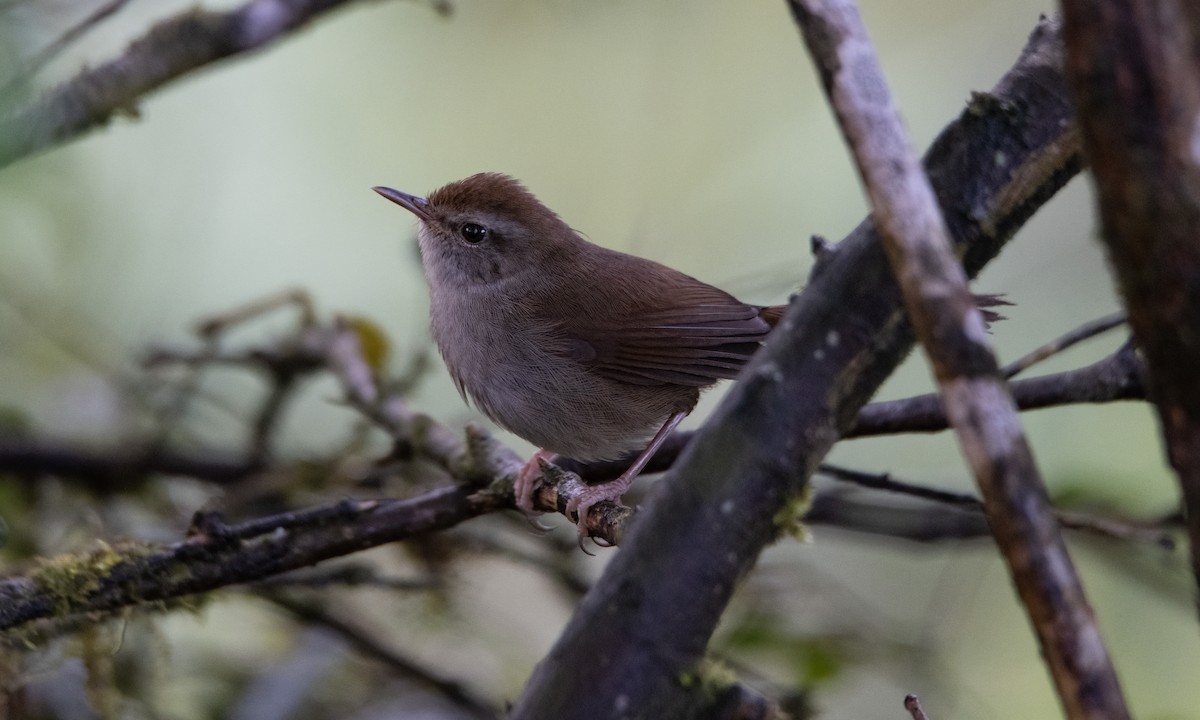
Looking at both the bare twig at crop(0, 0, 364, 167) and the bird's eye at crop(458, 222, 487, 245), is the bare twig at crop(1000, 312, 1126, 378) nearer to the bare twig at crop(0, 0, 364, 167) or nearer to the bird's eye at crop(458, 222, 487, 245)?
the bird's eye at crop(458, 222, 487, 245)

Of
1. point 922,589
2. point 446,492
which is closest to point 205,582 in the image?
point 446,492

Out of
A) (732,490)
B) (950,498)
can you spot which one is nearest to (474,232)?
(950,498)

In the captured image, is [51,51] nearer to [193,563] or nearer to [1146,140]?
[193,563]

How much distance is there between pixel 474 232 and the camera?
4.49 metres

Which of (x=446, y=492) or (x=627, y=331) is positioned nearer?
(x=446, y=492)

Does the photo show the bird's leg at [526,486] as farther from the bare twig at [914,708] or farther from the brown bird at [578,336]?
the bare twig at [914,708]

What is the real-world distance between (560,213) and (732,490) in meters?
4.95

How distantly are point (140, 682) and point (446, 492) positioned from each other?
1706 millimetres

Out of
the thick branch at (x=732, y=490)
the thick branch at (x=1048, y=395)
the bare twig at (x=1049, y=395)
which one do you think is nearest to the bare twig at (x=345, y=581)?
the thick branch at (x=1048, y=395)

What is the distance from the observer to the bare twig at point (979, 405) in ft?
3.95

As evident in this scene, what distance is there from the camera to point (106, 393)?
5285 millimetres

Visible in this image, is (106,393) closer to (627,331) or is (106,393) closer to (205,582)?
(627,331)

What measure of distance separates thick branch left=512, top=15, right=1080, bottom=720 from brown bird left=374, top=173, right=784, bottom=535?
210cm

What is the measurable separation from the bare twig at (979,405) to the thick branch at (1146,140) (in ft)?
0.59
